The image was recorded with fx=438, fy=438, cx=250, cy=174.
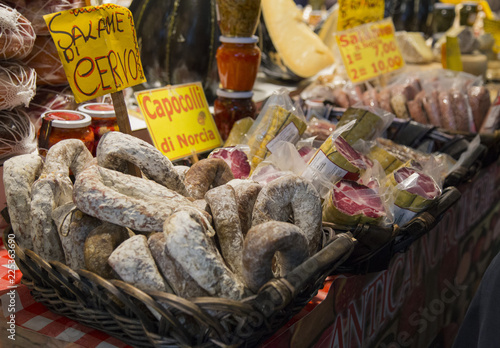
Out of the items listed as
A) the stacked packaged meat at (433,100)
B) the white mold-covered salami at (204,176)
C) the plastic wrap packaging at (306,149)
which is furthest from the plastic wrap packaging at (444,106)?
the white mold-covered salami at (204,176)

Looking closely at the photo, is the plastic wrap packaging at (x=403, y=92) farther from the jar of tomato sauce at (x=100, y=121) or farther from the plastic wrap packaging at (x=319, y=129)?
the jar of tomato sauce at (x=100, y=121)

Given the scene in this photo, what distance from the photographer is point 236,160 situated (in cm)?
136

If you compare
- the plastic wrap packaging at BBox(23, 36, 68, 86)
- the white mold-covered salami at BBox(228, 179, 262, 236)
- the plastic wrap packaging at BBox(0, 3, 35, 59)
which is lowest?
the white mold-covered salami at BBox(228, 179, 262, 236)

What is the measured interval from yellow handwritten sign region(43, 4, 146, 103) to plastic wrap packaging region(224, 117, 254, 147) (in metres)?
0.48

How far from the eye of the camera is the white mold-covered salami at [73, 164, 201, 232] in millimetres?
859

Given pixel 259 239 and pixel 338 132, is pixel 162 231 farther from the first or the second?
pixel 338 132

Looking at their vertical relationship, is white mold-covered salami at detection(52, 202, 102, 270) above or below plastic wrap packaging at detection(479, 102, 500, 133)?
above

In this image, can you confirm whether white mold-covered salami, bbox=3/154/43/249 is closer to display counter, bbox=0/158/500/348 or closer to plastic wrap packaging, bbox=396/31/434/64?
display counter, bbox=0/158/500/348

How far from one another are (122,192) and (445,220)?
1.35m

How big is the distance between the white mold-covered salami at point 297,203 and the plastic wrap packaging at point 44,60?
78 centimetres

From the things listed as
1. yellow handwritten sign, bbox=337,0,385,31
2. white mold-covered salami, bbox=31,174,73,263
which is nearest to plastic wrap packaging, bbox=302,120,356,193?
white mold-covered salami, bbox=31,174,73,263

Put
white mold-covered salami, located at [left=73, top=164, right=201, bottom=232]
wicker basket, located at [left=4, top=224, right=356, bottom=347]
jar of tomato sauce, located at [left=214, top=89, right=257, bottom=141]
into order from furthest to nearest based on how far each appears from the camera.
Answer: jar of tomato sauce, located at [left=214, top=89, right=257, bottom=141]
white mold-covered salami, located at [left=73, top=164, right=201, bottom=232]
wicker basket, located at [left=4, top=224, right=356, bottom=347]

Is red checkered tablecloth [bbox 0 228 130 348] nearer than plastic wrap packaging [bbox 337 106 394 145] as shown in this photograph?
Yes

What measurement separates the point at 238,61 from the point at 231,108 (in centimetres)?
19
